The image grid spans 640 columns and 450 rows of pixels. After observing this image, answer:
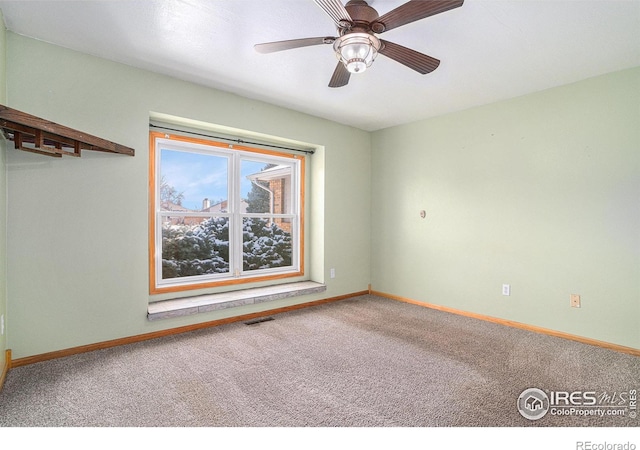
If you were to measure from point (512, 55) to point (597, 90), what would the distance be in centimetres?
106

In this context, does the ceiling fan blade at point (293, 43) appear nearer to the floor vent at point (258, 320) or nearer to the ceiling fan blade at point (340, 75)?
the ceiling fan blade at point (340, 75)

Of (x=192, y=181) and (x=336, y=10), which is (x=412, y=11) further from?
(x=192, y=181)

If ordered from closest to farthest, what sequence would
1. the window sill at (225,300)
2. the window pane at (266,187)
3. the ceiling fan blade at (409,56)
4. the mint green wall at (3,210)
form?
the ceiling fan blade at (409,56), the mint green wall at (3,210), the window sill at (225,300), the window pane at (266,187)

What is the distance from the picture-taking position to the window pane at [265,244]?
4.07 m

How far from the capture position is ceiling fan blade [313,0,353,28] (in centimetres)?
154

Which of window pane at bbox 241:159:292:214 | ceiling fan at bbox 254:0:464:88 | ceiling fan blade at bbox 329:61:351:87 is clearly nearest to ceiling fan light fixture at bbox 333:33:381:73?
ceiling fan at bbox 254:0:464:88

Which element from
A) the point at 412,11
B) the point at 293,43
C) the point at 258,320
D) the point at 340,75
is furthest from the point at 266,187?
the point at 412,11

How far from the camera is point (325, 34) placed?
2.31 meters

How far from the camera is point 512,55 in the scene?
260cm

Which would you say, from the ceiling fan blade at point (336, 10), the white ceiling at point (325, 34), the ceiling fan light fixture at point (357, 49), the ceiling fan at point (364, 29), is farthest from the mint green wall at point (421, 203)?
the ceiling fan blade at point (336, 10)

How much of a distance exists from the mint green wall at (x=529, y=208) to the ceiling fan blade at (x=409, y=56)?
75.7 inches

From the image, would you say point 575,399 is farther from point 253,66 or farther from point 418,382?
point 253,66

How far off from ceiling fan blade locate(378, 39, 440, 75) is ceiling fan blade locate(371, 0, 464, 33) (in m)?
0.17
